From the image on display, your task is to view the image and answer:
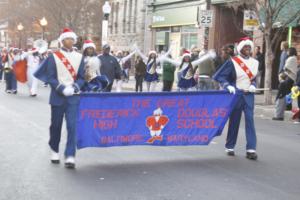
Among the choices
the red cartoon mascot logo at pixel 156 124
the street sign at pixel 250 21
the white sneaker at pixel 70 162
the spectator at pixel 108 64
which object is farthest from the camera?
the street sign at pixel 250 21

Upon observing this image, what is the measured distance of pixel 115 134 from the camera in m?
8.27

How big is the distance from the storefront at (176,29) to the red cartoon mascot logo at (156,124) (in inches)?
857

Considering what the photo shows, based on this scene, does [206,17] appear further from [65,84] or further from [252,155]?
[65,84]

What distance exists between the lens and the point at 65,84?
7.87 meters

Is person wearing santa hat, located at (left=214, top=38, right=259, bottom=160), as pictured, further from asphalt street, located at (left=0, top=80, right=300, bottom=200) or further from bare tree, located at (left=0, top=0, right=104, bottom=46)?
bare tree, located at (left=0, top=0, right=104, bottom=46)

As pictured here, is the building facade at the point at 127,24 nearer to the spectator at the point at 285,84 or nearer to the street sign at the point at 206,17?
the street sign at the point at 206,17

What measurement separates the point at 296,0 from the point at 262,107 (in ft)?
21.4

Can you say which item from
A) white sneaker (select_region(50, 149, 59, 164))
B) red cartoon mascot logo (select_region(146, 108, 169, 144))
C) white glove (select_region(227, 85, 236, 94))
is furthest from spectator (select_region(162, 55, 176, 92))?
white sneaker (select_region(50, 149, 59, 164))

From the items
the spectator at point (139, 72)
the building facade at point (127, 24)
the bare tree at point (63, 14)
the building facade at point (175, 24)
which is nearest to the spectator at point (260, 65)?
the spectator at point (139, 72)

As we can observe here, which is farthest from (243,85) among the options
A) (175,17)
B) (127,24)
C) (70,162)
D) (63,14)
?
(127,24)

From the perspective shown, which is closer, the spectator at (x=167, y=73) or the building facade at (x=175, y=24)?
the spectator at (x=167, y=73)

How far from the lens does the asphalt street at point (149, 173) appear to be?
655cm

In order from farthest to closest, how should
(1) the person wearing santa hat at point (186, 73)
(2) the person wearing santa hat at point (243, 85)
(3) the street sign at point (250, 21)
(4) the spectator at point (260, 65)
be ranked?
1. (4) the spectator at point (260, 65)
2. (3) the street sign at point (250, 21)
3. (1) the person wearing santa hat at point (186, 73)
4. (2) the person wearing santa hat at point (243, 85)

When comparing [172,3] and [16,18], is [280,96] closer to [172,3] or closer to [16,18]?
[172,3]
